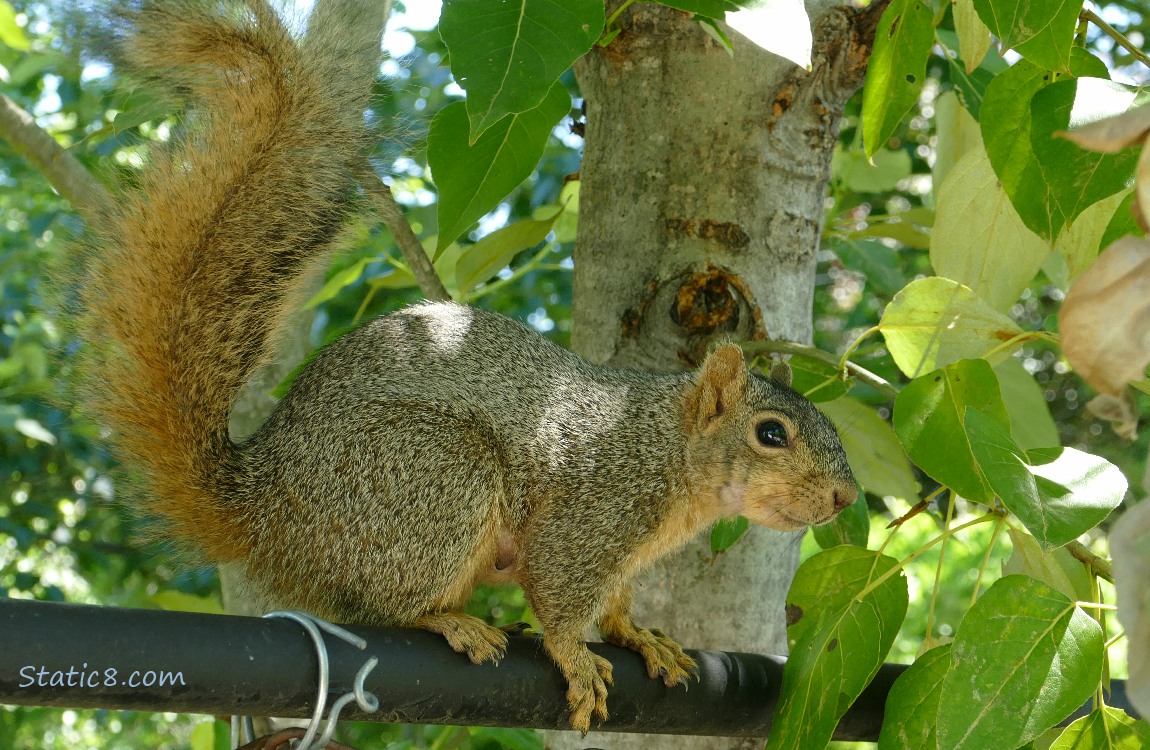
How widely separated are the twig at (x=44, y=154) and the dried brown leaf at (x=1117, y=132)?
1764 mm

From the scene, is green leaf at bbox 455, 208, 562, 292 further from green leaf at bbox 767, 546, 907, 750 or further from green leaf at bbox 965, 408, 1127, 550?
green leaf at bbox 965, 408, 1127, 550

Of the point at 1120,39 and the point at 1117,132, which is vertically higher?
the point at 1120,39

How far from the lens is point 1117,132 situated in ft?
1.45

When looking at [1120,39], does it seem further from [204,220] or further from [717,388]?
[204,220]

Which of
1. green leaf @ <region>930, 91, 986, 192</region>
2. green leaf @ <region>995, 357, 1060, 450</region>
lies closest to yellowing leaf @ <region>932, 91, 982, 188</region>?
green leaf @ <region>930, 91, 986, 192</region>

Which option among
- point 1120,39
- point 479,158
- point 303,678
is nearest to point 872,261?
point 1120,39

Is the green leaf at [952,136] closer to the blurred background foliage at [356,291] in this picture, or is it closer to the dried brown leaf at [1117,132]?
Answer: the blurred background foliage at [356,291]

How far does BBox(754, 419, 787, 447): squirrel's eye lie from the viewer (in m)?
1.68

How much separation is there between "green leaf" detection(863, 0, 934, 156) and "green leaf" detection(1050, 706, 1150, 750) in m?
0.68

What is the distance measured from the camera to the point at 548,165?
12.1ft

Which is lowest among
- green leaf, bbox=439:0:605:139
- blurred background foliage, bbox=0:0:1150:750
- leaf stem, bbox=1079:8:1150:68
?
blurred background foliage, bbox=0:0:1150:750

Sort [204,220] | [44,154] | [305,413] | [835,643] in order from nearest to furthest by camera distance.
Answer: [835,643] < [204,220] < [305,413] < [44,154]

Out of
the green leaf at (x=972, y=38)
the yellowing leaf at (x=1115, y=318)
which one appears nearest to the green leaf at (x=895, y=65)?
the green leaf at (x=972, y=38)

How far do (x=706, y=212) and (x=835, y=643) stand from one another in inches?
29.0
